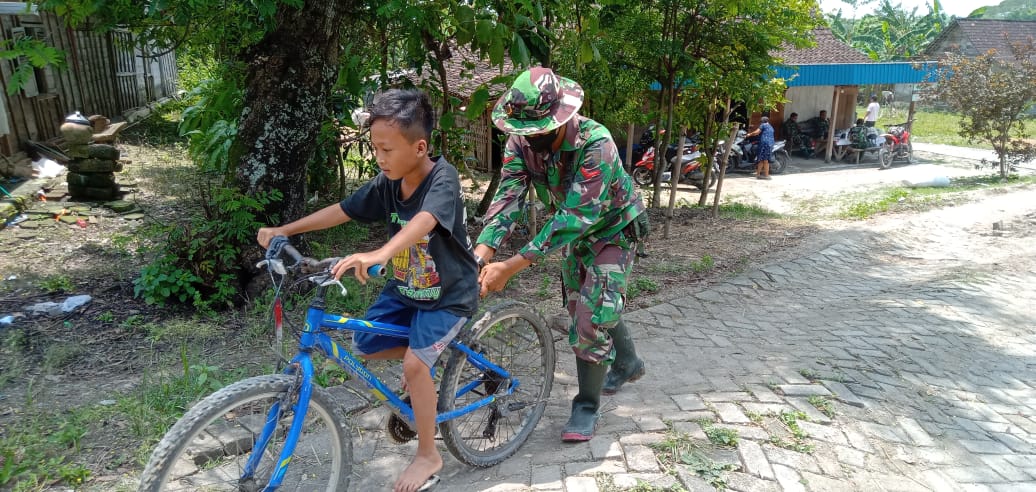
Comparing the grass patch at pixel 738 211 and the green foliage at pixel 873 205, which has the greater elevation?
the grass patch at pixel 738 211

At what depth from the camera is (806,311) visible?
5883mm

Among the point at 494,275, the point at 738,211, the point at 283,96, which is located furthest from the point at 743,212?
the point at 494,275

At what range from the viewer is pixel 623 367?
3.91 meters

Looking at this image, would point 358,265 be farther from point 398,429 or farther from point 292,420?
point 398,429

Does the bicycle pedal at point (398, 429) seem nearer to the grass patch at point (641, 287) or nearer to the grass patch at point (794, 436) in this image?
the grass patch at point (794, 436)

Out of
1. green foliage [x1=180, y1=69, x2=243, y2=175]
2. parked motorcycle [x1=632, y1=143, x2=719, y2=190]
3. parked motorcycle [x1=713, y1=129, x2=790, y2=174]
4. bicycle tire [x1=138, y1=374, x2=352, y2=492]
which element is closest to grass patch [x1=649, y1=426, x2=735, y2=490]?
bicycle tire [x1=138, y1=374, x2=352, y2=492]

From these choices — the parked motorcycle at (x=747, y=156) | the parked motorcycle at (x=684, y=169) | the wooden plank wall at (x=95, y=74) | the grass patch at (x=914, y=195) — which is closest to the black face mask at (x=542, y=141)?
the grass patch at (x=914, y=195)

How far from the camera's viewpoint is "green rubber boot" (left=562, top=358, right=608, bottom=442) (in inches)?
134

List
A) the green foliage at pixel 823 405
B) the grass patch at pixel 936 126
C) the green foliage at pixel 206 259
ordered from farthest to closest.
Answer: the grass patch at pixel 936 126 → the green foliage at pixel 206 259 → the green foliage at pixel 823 405

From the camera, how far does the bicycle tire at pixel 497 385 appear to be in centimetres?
304

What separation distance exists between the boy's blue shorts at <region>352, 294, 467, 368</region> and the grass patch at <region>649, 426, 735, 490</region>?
1.21 meters

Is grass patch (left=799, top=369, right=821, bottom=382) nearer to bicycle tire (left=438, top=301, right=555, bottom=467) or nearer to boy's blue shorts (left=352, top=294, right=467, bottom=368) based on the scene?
bicycle tire (left=438, top=301, right=555, bottom=467)

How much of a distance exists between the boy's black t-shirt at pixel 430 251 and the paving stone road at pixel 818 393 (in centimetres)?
91

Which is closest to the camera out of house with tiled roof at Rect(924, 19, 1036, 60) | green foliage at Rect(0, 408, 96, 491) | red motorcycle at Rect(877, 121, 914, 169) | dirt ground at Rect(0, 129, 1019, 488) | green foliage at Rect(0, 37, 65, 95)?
green foliage at Rect(0, 408, 96, 491)
